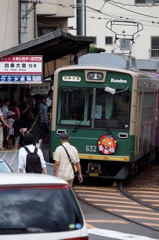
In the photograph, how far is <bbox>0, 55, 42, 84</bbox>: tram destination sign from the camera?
18.1 m

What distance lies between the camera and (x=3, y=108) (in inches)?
762

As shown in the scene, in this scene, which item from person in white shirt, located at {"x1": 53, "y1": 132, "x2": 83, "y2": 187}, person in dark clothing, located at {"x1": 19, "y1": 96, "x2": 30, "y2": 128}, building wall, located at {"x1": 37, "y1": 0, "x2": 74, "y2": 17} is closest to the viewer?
person in white shirt, located at {"x1": 53, "y1": 132, "x2": 83, "y2": 187}

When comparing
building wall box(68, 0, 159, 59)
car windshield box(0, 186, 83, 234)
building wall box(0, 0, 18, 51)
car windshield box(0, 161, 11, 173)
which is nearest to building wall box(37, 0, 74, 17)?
building wall box(0, 0, 18, 51)

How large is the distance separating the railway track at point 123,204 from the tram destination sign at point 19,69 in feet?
14.9

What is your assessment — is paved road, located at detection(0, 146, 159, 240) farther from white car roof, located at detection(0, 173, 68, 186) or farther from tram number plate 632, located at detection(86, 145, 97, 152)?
white car roof, located at detection(0, 173, 68, 186)

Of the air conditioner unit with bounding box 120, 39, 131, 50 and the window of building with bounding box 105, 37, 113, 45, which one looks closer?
the air conditioner unit with bounding box 120, 39, 131, 50

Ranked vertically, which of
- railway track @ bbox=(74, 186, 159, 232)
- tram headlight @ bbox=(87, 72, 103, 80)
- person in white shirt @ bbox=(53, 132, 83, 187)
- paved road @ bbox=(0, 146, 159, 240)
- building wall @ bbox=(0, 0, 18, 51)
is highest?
building wall @ bbox=(0, 0, 18, 51)

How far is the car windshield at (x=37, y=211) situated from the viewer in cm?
515

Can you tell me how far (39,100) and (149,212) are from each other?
1102cm

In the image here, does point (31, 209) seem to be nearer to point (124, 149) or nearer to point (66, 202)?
point (66, 202)

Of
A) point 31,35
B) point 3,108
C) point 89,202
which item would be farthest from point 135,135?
point 31,35

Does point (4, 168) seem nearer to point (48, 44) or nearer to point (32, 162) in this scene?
point (32, 162)

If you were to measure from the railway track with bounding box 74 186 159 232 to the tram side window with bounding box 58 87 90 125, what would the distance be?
1.74 m

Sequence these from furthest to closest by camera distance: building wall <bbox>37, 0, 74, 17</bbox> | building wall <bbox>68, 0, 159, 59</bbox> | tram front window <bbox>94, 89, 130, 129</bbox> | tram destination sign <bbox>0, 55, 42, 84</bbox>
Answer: building wall <bbox>68, 0, 159, 59</bbox> → building wall <bbox>37, 0, 74, 17</bbox> → tram destination sign <bbox>0, 55, 42, 84</bbox> → tram front window <bbox>94, 89, 130, 129</bbox>
